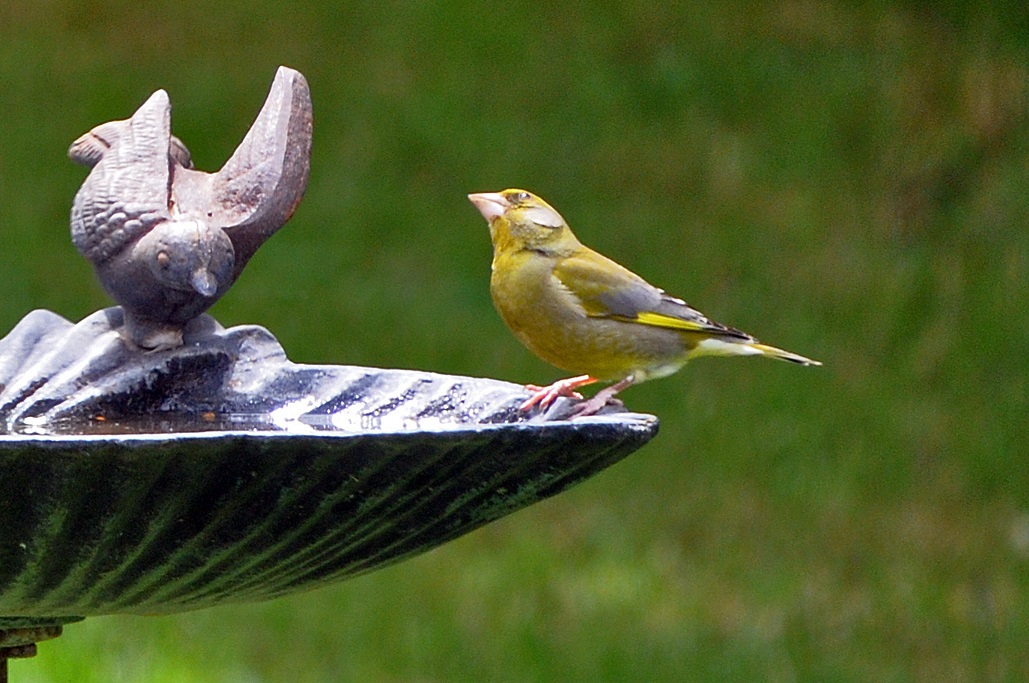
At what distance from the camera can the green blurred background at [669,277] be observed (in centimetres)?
603

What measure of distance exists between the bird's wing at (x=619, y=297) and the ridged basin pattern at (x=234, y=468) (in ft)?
2.53

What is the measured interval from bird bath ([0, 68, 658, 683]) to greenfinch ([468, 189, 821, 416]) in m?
0.64

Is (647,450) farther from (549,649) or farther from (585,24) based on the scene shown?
(585,24)

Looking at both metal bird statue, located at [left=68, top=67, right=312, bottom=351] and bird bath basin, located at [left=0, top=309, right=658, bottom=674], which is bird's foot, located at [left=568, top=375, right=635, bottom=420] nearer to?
bird bath basin, located at [left=0, top=309, right=658, bottom=674]

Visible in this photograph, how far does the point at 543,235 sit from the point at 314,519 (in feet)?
5.33

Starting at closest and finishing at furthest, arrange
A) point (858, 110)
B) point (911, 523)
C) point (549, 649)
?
1. point (549, 649)
2. point (911, 523)
3. point (858, 110)

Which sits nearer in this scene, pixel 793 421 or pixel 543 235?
pixel 543 235

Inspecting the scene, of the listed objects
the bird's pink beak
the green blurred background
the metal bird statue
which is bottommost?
the green blurred background

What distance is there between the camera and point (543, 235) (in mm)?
Answer: 4027

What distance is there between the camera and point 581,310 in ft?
12.5

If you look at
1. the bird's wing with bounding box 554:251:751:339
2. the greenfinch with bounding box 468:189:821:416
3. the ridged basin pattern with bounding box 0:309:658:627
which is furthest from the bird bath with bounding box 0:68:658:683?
the bird's wing with bounding box 554:251:751:339

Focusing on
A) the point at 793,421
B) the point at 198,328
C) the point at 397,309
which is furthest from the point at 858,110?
the point at 198,328

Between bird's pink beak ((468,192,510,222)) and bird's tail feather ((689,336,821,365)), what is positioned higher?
bird's pink beak ((468,192,510,222))

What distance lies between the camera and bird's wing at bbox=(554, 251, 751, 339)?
3883 mm
